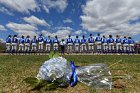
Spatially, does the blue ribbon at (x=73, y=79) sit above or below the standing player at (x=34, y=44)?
below

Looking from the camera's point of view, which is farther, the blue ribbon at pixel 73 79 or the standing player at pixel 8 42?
the standing player at pixel 8 42

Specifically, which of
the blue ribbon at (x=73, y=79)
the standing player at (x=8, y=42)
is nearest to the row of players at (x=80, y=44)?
the standing player at (x=8, y=42)

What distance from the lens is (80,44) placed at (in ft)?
115

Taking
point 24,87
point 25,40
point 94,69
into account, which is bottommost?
point 24,87

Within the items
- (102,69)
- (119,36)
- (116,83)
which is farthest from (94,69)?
(119,36)

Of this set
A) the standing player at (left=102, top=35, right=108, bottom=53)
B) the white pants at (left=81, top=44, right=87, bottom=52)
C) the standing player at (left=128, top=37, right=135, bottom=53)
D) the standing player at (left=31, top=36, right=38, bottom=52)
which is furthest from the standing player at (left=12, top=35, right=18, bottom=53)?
the standing player at (left=128, top=37, right=135, bottom=53)

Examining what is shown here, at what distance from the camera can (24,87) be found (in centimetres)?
670

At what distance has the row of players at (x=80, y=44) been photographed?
114 feet

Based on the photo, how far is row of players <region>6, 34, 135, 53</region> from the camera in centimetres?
3462

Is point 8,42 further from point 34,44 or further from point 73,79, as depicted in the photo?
→ point 73,79

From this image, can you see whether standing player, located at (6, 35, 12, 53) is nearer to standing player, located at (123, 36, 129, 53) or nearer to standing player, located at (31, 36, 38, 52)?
standing player, located at (31, 36, 38, 52)

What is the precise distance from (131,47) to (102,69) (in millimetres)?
29440

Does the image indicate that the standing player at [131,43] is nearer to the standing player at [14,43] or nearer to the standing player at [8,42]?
the standing player at [14,43]

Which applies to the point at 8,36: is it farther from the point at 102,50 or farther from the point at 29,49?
the point at 102,50
